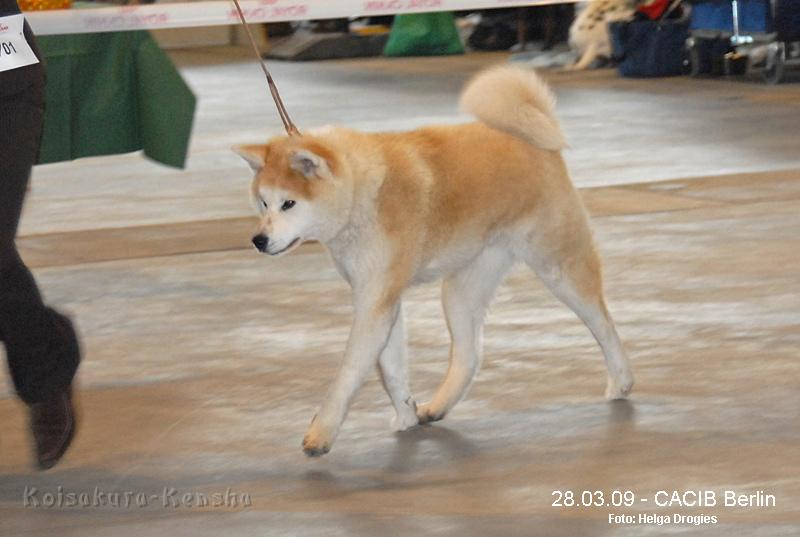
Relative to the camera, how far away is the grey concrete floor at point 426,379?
376 cm

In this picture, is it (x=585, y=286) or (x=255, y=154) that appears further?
(x=585, y=286)

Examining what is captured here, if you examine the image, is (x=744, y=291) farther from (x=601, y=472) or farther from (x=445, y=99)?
(x=445, y=99)

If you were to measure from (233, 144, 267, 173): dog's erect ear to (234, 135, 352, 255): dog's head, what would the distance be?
68mm

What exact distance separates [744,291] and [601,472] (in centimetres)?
235

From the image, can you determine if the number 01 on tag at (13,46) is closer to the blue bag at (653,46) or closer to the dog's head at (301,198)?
the dog's head at (301,198)

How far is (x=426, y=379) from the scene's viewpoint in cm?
507

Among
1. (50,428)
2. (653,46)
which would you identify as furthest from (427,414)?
(653,46)

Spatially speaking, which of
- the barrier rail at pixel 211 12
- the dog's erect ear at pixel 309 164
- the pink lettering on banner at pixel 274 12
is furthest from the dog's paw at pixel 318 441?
the pink lettering on banner at pixel 274 12

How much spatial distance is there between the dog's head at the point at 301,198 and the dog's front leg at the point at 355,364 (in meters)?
0.23

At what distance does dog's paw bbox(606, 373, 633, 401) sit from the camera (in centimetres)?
467

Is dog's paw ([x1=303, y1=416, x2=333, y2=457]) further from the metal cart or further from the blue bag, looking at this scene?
the blue bag

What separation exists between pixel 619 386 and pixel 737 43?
11596 mm

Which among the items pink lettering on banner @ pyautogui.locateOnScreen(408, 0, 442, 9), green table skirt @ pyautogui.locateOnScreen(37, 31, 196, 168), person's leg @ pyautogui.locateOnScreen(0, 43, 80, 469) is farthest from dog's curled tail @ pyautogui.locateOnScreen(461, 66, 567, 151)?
pink lettering on banner @ pyautogui.locateOnScreen(408, 0, 442, 9)

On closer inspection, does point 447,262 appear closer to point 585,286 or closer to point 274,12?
point 585,286
